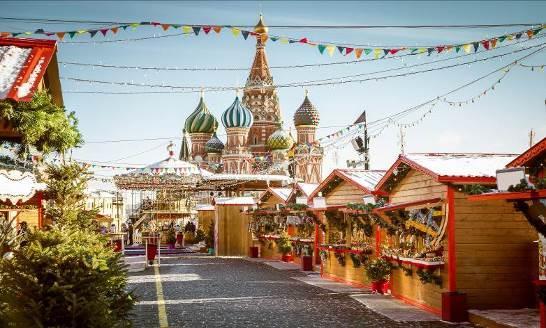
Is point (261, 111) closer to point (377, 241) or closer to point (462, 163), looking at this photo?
point (377, 241)

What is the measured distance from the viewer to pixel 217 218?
128 ft

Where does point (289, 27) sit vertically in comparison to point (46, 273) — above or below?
above

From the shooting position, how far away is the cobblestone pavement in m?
13.8

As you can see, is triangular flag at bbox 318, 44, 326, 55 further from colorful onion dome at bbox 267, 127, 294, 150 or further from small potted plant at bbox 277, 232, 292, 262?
colorful onion dome at bbox 267, 127, 294, 150

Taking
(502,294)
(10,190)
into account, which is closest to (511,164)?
(502,294)

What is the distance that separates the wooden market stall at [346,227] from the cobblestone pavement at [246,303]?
5.45 ft

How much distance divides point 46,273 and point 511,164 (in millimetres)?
8643

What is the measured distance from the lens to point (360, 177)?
889 inches

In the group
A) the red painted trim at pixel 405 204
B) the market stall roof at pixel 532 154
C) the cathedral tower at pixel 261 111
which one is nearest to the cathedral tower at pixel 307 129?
the cathedral tower at pixel 261 111

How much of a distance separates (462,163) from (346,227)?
8.32m

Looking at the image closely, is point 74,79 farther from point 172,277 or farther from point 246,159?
point 246,159

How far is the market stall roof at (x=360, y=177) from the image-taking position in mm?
21234

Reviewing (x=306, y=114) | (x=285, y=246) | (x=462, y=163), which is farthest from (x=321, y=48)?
(x=306, y=114)

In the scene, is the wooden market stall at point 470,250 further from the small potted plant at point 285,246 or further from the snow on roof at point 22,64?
the small potted plant at point 285,246
